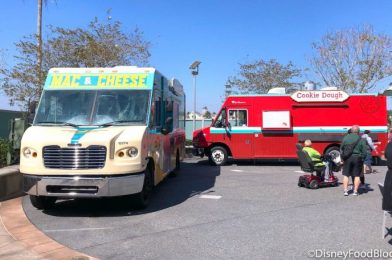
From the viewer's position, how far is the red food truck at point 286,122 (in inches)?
653

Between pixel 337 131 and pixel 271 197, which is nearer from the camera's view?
pixel 271 197

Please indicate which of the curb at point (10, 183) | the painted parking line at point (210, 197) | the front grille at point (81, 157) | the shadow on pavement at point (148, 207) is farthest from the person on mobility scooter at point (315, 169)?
the curb at point (10, 183)

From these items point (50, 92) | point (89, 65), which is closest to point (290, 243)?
point (50, 92)

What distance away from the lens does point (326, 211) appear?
8219 millimetres

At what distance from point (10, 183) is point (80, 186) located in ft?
10.2

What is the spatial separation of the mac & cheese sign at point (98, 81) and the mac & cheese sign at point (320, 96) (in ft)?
29.8

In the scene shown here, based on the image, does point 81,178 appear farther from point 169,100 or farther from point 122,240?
point 169,100

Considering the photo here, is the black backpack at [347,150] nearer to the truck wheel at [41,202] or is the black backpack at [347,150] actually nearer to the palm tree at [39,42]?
the truck wheel at [41,202]

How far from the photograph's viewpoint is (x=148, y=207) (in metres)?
8.69

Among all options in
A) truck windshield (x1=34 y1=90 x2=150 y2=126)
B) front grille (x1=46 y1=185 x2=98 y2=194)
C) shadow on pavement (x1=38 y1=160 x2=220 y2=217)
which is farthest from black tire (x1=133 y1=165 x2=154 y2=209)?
truck windshield (x1=34 y1=90 x2=150 y2=126)

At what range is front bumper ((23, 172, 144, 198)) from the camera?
7.47 metres

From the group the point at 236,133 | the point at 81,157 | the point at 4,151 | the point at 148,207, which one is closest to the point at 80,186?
the point at 81,157

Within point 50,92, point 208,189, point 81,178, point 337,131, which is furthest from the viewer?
point 337,131

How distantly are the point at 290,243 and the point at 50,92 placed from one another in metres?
5.68
